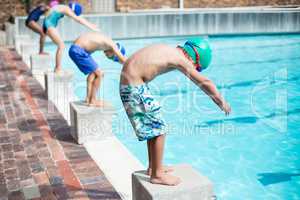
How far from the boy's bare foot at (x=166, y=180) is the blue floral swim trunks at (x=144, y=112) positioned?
386mm

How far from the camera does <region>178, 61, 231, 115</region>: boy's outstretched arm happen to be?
11.8 feet

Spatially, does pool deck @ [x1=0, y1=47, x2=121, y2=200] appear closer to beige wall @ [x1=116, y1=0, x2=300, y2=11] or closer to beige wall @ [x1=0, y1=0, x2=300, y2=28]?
beige wall @ [x1=0, y1=0, x2=300, y2=28]

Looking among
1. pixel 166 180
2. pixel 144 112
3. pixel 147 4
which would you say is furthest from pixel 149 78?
pixel 147 4

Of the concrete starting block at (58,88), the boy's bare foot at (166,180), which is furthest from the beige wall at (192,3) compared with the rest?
the boy's bare foot at (166,180)

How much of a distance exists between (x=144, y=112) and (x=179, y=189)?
78cm

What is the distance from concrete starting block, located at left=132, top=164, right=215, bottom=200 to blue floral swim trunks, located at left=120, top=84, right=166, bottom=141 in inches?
17.6

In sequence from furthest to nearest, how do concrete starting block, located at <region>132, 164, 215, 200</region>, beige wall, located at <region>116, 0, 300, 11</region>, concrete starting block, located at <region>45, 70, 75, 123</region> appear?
beige wall, located at <region>116, 0, 300, 11</region>, concrete starting block, located at <region>45, 70, 75, 123</region>, concrete starting block, located at <region>132, 164, 215, 200</region>

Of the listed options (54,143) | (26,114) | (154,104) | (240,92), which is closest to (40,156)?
(54,143)

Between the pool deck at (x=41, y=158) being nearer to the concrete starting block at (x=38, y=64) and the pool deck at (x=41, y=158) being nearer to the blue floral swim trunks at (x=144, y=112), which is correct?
the blue floral swim trunks at (x=144, y=112)

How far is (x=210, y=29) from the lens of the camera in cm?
2248

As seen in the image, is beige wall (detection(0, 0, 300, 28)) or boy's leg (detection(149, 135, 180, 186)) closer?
boy's leg (detection(149, 135, 180, 186))

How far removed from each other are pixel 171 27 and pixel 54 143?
16.2m

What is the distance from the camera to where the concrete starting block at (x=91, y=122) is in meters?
6.59

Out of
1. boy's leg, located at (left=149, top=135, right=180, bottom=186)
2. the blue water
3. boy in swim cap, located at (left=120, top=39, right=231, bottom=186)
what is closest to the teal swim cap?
boy in swim cap, located at (left=120, top=39, right=231, bottom=186)
